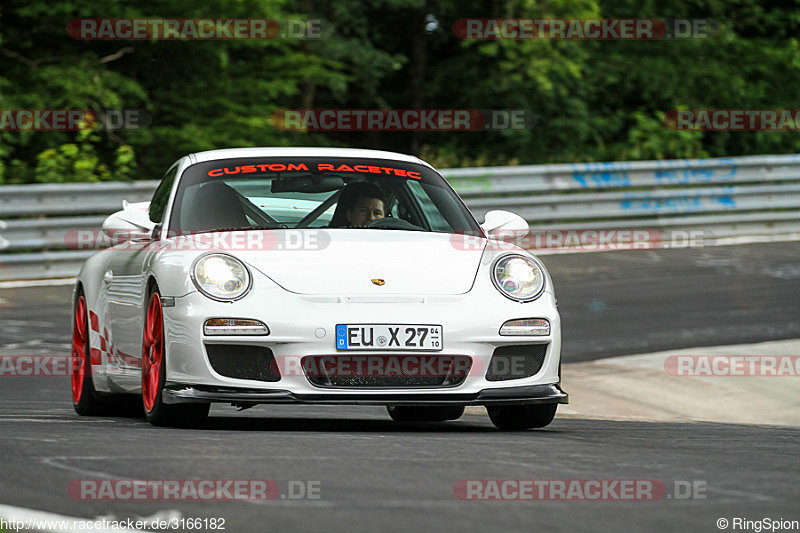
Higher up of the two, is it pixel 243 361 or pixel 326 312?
pixel 326 312

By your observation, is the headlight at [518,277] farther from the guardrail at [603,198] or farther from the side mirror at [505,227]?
the guardrail at [603,198]

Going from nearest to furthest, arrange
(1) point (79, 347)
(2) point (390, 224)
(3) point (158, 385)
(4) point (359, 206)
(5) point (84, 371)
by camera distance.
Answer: (3) point (158, 385)
(2) point (390, 224)
(4) point (359, 206)
(5) point (84, 371)
(1) point (79, 347)

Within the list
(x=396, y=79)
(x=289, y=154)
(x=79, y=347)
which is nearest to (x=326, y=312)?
(x=289, y=154)

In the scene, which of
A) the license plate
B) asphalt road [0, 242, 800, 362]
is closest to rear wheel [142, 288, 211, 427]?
the license plate

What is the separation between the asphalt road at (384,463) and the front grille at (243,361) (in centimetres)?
26

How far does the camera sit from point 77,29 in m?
21.1

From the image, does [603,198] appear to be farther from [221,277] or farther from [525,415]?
[221,277]

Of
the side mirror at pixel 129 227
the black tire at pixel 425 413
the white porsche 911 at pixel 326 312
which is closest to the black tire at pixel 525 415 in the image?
the white porsche 911 at pixel 326 312

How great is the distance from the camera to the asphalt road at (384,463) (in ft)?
14.5

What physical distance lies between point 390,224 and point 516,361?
1.19 m

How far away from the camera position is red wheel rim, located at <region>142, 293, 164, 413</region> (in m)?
6.91

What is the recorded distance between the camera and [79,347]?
888 centimetres

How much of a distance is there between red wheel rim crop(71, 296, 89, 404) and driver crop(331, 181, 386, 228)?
176cm

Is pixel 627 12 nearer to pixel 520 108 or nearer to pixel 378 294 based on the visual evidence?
pixel 520 108
